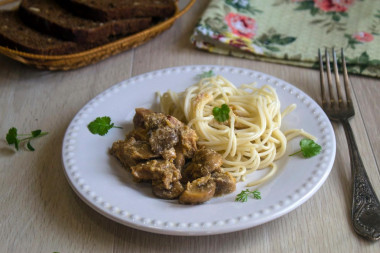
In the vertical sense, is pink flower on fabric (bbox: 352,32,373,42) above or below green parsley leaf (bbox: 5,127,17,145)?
above

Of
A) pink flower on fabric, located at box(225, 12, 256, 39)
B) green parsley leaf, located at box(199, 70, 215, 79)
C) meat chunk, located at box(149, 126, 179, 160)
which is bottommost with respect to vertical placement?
pink flower on fabric, located at box(225, 12, 256, 39)

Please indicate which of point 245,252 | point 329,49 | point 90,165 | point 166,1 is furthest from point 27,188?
point 329,49

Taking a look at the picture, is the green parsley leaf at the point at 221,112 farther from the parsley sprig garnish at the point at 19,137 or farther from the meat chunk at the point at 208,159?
the parsley sprig garnish at the point at 19,137

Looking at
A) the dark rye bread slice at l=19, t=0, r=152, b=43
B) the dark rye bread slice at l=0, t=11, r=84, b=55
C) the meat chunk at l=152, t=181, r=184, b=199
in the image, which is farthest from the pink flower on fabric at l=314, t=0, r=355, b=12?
the meat chunk at l=152, t=181, r=184, b=199

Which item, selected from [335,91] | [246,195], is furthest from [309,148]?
[335,91]

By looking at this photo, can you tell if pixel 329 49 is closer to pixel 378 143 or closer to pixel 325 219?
pixel 378 143

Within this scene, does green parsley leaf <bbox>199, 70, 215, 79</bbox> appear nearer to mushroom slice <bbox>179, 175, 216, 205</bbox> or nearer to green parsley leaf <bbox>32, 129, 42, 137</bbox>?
mushroom slice <bbox>179, 175, 216, 205</bbox>

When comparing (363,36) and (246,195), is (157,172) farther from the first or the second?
(363,36)
